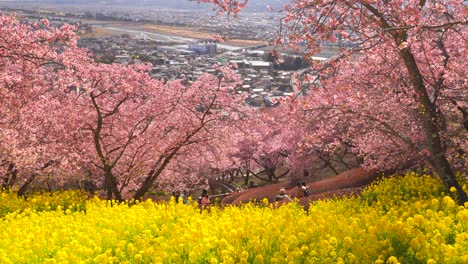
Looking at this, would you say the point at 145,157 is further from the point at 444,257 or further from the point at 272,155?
the point at 272,155

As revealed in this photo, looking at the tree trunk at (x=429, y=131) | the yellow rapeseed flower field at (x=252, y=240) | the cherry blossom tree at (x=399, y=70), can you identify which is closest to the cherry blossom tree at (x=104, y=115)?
the cherry blossom tree at (x=399, y=70)

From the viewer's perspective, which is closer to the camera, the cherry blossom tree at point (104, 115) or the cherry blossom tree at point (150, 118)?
the cherry blossom tree at point (104, 115)

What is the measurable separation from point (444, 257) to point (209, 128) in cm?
1524

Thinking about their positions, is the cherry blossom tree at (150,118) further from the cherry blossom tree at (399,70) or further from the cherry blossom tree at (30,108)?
the cherry blossom tree at (399,70)

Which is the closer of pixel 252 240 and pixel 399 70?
pixel 252 240

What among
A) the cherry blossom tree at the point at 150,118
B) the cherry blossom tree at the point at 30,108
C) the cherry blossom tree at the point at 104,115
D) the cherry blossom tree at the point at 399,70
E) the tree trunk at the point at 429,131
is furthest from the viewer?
the cherry blossom tree at the point at 150,118

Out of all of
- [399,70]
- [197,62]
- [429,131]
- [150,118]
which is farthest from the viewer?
[197,62]

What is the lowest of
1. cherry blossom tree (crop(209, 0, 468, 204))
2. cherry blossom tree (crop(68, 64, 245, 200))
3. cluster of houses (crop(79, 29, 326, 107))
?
cluster of houses (crop(79, 29, 326, 107))

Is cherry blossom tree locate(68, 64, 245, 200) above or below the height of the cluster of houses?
above

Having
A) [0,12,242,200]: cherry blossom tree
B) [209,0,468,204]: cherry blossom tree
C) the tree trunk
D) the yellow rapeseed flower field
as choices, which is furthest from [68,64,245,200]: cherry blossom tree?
the tree trunk

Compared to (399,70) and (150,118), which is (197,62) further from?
(399,70)

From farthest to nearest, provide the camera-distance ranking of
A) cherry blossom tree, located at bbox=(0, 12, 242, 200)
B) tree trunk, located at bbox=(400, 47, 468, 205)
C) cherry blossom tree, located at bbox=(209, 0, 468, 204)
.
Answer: cherry blossom tree, located at bbox=(0, 12, 242, 200) < tree trunk, located at bbox=(400, 47, 468, 205) < cherry blossom tree, located at bbox=(209, 0, 468, 204)

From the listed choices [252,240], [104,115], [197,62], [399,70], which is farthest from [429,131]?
[197,62]

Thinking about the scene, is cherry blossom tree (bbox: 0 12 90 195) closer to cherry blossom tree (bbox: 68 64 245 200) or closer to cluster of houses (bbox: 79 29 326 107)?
cherry blossom tree (bbox: 68 64 245 200)
